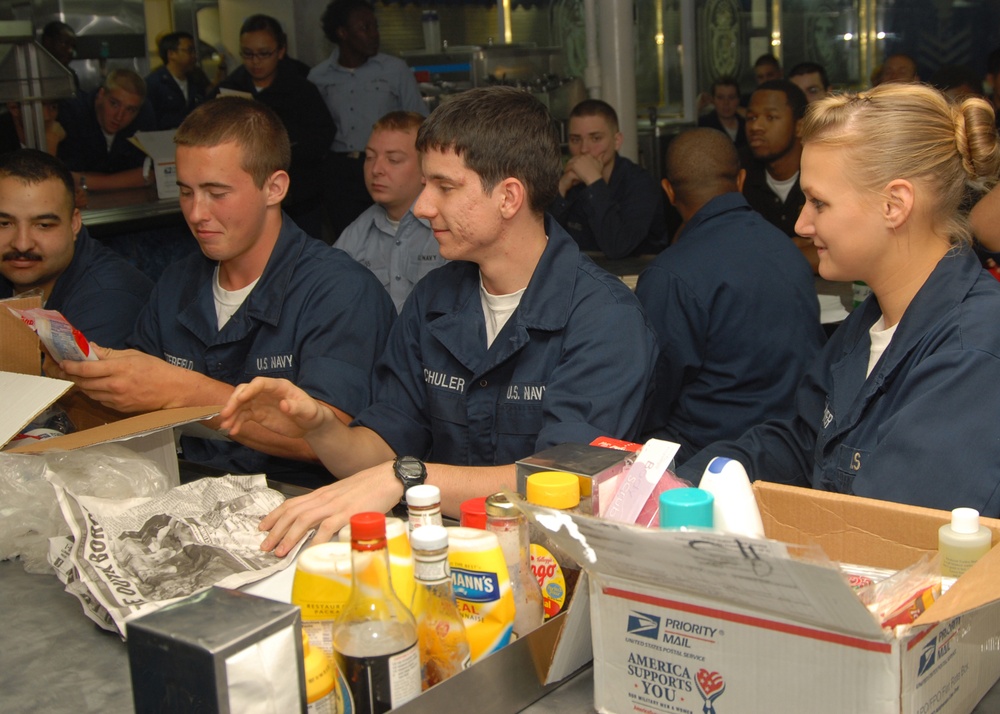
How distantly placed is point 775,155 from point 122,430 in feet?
12.6

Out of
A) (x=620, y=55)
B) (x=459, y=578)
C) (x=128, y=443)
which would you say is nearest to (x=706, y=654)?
(x=459, y=578)

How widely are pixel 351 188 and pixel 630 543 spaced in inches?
210

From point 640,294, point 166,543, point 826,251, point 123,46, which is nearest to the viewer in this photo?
point 166,543

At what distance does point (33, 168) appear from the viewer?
2.89m

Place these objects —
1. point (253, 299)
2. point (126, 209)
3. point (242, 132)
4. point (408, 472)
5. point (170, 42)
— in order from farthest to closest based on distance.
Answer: point (170, 42)
point (126, 209)
point (242, 132)
point (253, 299)
point (408, 472)

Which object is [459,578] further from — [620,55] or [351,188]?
[620,55]

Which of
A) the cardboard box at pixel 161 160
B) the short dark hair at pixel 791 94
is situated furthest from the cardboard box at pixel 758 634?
the cardboard box at pixel 161 160

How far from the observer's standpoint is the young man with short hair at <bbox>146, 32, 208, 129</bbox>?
7.72 m

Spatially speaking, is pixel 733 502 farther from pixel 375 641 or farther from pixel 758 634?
pixel 375 641

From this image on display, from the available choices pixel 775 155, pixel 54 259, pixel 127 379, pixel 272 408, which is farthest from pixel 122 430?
pixel 775 155

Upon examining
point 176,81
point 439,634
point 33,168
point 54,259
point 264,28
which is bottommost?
point 439,634

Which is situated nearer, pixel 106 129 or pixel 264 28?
pixel 264 28

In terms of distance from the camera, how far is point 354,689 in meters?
1.05

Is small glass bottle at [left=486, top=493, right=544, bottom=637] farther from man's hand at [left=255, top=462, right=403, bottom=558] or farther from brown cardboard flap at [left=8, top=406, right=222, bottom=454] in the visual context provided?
brown cardboard flap at [left=8, top=406, right=222, bottom=454]
